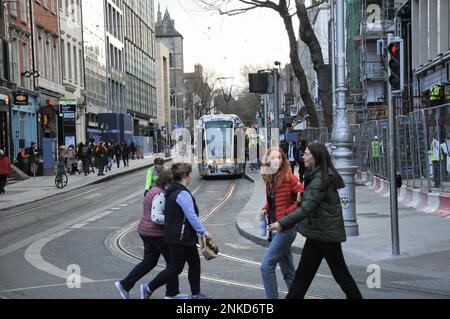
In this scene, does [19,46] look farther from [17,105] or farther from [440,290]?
[440,290]

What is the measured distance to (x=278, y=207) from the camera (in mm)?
7137

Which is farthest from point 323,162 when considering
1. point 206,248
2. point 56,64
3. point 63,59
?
point 63,59

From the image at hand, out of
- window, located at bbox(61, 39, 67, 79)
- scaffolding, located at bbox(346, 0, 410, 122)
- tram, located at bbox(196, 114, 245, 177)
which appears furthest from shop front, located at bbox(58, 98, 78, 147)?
scaffolding, located at bbox(346, 0, 410, 122)

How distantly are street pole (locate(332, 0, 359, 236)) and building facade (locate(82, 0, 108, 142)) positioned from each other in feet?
132

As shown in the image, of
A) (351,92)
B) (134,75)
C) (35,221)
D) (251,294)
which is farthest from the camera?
(134,75)

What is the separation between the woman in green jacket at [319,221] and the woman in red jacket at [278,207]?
1.24ft

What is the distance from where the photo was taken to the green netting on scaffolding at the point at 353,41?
4488cm

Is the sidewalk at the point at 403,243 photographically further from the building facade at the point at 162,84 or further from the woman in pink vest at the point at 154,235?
the building facade at the point at 162,84

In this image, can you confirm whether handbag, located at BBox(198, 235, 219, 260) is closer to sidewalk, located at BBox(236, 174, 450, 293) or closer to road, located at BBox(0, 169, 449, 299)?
road, located at BBox(0, 169, 449, 299)

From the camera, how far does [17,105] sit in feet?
115

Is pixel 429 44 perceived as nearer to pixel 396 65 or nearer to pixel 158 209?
pixel 396 65

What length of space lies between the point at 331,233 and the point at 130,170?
119ft

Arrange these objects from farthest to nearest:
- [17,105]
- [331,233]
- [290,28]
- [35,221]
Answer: [17,105] < [290,28] < [35,221] < [331,233]
